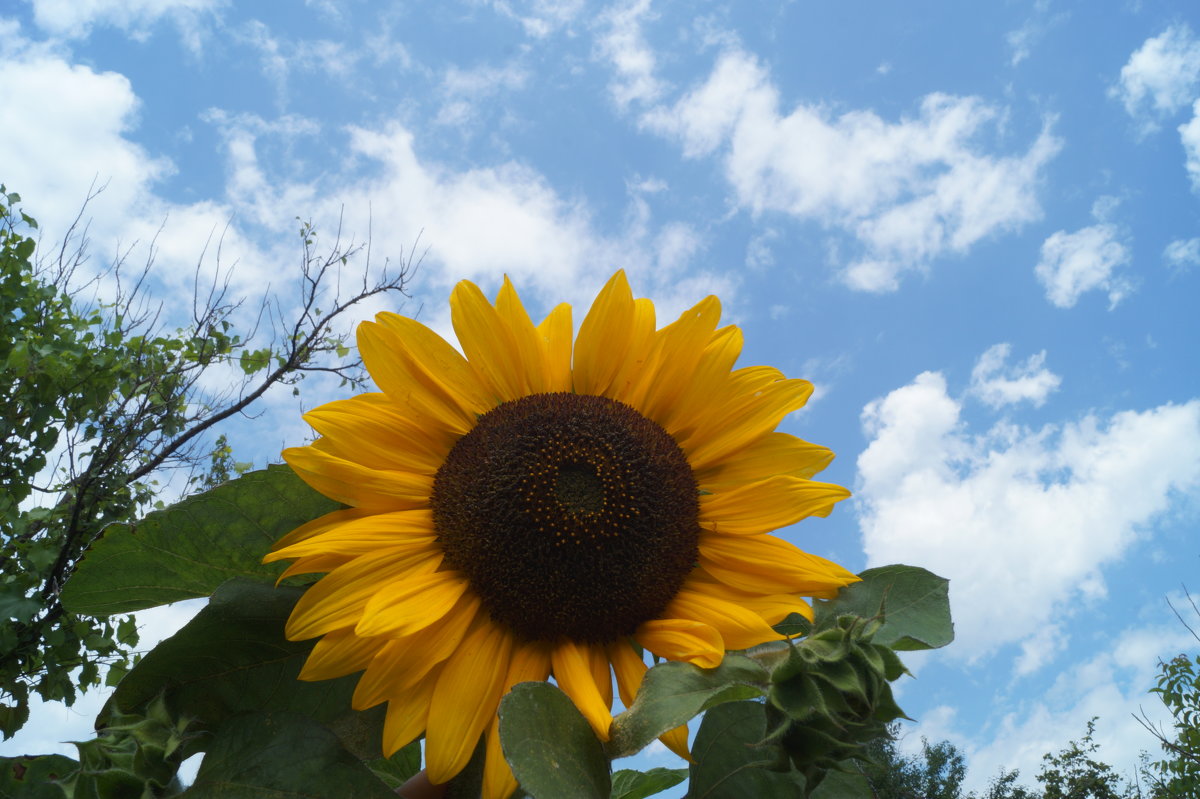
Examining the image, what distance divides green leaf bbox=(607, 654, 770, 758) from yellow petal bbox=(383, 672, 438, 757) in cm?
22

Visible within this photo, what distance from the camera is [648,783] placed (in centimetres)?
116

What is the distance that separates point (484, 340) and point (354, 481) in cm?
23

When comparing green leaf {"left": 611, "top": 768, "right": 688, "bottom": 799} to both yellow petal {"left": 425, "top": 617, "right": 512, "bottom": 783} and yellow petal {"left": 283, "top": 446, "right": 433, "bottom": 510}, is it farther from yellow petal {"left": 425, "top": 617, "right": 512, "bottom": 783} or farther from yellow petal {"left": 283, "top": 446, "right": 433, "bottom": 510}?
yellow petal {"left": 283, "top": 446, "right": 433, "bottom": 510}

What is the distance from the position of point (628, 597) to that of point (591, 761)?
211 millimetres

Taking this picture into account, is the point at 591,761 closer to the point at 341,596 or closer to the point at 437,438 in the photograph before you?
the point at 341,596

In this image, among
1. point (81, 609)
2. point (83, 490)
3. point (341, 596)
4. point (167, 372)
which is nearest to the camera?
point (341, 596)

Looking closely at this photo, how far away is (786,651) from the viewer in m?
0.80

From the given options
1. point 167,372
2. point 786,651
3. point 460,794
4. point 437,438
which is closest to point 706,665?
point 786,651

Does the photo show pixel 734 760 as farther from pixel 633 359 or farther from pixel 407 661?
pixel 633 359

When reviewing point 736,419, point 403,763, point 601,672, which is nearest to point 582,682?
point 601,672

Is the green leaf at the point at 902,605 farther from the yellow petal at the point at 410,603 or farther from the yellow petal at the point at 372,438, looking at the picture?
the yellow petal at the point at 372,438

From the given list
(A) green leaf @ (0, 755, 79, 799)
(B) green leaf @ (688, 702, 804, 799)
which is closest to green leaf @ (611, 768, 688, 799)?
(B) green leaf @ (688, 702, 804, 799)

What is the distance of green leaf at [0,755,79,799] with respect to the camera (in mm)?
789

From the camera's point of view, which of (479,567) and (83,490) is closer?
(479,567)
